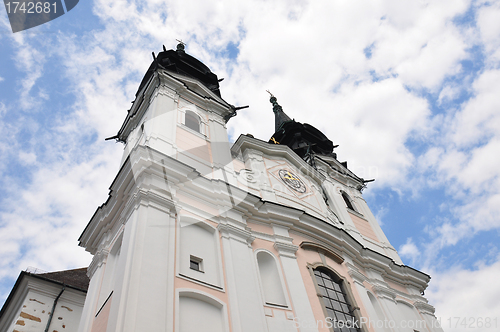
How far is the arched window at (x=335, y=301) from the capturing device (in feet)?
36.1

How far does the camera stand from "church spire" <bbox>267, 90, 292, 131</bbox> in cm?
2719

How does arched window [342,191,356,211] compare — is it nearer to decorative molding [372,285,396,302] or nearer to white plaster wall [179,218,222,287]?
decorative molding [372,285,396,302]

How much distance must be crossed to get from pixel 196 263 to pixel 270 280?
2.25m

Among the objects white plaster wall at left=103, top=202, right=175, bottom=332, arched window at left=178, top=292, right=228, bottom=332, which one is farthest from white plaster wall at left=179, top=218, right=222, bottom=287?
arched window at left=178, top=292, right=228, bottom=332

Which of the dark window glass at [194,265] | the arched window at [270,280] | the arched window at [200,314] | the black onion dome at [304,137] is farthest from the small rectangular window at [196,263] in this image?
the black onion dome at [304,137]

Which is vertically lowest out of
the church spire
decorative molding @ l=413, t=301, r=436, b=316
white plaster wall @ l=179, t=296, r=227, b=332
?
white plaster wall @ l=179, t=296, r=227, b=332

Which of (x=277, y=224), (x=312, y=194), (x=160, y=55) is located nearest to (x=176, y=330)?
(x=277, y=224)

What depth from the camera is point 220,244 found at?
10.7 meters

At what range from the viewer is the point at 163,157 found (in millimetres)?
11188

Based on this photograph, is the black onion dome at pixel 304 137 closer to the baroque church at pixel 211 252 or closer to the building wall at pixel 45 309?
the baroque church at pixel 211 252

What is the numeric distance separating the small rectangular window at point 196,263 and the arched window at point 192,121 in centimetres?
659

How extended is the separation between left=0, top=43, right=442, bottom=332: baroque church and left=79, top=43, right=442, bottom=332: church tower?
4 cm

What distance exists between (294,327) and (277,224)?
3562mm

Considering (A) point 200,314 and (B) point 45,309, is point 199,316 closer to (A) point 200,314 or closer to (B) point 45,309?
(A) point 200,314
